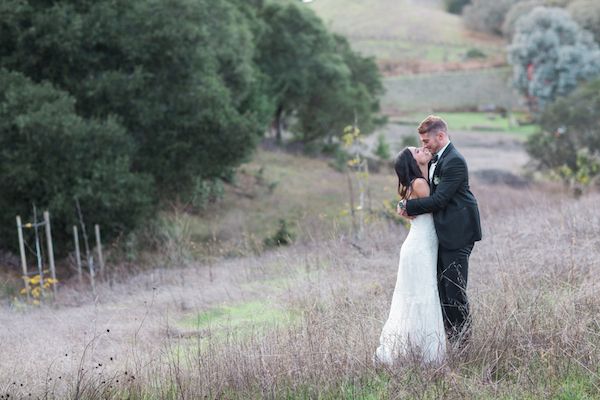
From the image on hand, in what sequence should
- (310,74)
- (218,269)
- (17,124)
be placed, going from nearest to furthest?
(218,269) → (17,124) → (310,74)

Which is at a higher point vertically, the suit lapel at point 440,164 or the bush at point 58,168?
the suit lapel at point 440,164

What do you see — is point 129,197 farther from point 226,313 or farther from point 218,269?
point 226,313

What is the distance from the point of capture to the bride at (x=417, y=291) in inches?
241

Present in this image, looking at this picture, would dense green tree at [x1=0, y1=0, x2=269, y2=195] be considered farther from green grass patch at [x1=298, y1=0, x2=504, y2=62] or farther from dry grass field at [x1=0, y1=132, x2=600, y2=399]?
green grass patch at [x1=298, y1=0, x2=504, y2=62]

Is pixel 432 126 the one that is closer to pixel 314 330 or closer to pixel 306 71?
pixel 314 330

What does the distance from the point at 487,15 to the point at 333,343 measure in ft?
253

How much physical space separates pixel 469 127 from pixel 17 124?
42208 mm

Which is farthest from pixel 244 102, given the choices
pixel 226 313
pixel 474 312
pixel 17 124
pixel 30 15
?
pixel 474 312

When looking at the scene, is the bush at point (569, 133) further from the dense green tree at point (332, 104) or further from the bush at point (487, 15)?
the bush at point (487, 15)

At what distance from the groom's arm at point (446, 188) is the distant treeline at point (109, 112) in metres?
11.8

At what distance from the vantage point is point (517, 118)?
200ft

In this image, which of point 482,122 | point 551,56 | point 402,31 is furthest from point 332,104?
point 402,31

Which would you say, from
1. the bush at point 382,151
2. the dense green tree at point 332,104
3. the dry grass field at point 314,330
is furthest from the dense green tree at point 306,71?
the dry grass field at point 314,330

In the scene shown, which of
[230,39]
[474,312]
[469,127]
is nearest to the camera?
[474,312]
